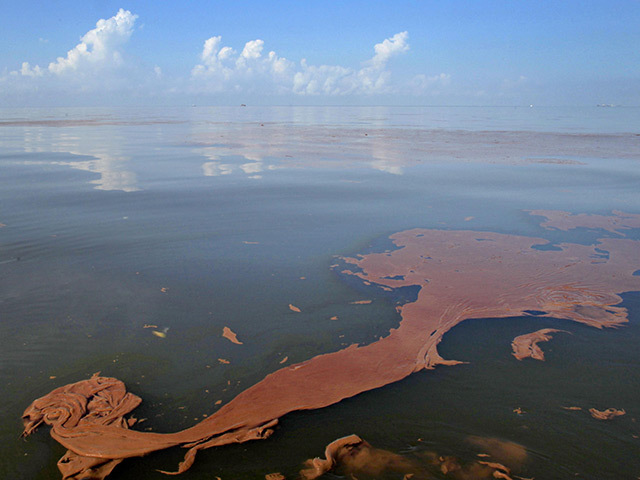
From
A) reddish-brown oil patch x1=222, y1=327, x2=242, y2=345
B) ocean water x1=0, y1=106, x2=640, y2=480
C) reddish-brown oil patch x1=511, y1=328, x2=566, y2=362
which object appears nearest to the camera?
ocean water x1=0, y1=106, x2=640, y2=480

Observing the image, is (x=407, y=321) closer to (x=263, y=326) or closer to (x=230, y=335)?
(x=263, y=326)

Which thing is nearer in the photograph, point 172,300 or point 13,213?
point 172,300

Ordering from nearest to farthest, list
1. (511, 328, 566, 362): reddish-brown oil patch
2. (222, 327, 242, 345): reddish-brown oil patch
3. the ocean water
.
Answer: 1. the ocean water
2. (511, 328, 566, 362): reddish-brown oil patch
3. (222, 327, 242, 345): reddish-brown oil patch

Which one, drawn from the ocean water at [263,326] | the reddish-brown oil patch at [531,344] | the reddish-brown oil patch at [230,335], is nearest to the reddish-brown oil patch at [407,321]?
the ocean water at [263,326]

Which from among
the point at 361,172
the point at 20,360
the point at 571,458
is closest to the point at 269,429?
the point at 571,458

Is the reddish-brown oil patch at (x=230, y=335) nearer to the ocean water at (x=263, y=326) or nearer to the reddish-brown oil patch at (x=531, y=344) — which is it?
the ocean water at (x=263, y=326)

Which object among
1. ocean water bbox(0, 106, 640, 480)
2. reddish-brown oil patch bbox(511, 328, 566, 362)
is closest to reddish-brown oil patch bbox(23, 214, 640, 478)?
ocean water bbox(0, 106, 640, 480)

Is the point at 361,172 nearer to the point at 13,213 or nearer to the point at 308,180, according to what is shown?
the point at 308,180

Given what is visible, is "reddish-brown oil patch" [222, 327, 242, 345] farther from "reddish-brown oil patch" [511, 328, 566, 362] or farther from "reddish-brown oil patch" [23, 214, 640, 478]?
"reddish-brown oil patch" [511, 328, 566, 362]
